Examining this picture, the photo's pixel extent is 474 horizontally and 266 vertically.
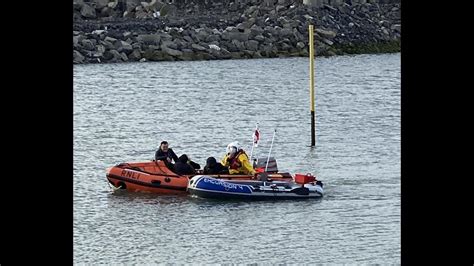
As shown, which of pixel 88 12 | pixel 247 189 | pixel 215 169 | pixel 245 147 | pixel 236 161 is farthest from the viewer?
pixel 88 12

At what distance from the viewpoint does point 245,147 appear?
102 feet

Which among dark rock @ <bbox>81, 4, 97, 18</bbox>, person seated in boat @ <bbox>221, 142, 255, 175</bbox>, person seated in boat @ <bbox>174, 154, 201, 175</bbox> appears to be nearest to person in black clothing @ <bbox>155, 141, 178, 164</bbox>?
person seated in boat @ <bbox>174, 154, 201, 175</bbox>

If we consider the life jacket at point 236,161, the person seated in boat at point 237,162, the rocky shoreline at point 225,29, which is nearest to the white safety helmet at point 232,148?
the person seated in boat at point 237,162

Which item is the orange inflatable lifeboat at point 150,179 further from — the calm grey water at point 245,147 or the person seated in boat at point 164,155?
the calm grey water at point 245,147

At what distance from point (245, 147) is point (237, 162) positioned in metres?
11.2

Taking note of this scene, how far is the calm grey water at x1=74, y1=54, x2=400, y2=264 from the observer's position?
17.1 m

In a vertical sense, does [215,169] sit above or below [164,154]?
below

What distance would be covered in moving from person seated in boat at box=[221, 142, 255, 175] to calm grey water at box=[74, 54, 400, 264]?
60 cm

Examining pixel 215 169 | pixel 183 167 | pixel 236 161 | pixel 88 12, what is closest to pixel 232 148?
pixel 236 161

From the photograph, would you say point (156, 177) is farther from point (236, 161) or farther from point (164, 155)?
point (236, 161)

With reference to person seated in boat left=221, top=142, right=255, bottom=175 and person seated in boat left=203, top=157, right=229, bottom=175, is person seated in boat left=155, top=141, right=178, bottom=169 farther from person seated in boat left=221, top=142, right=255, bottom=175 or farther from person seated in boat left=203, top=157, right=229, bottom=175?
person seated in boat left=221, top=142, right=255, bottom=175
